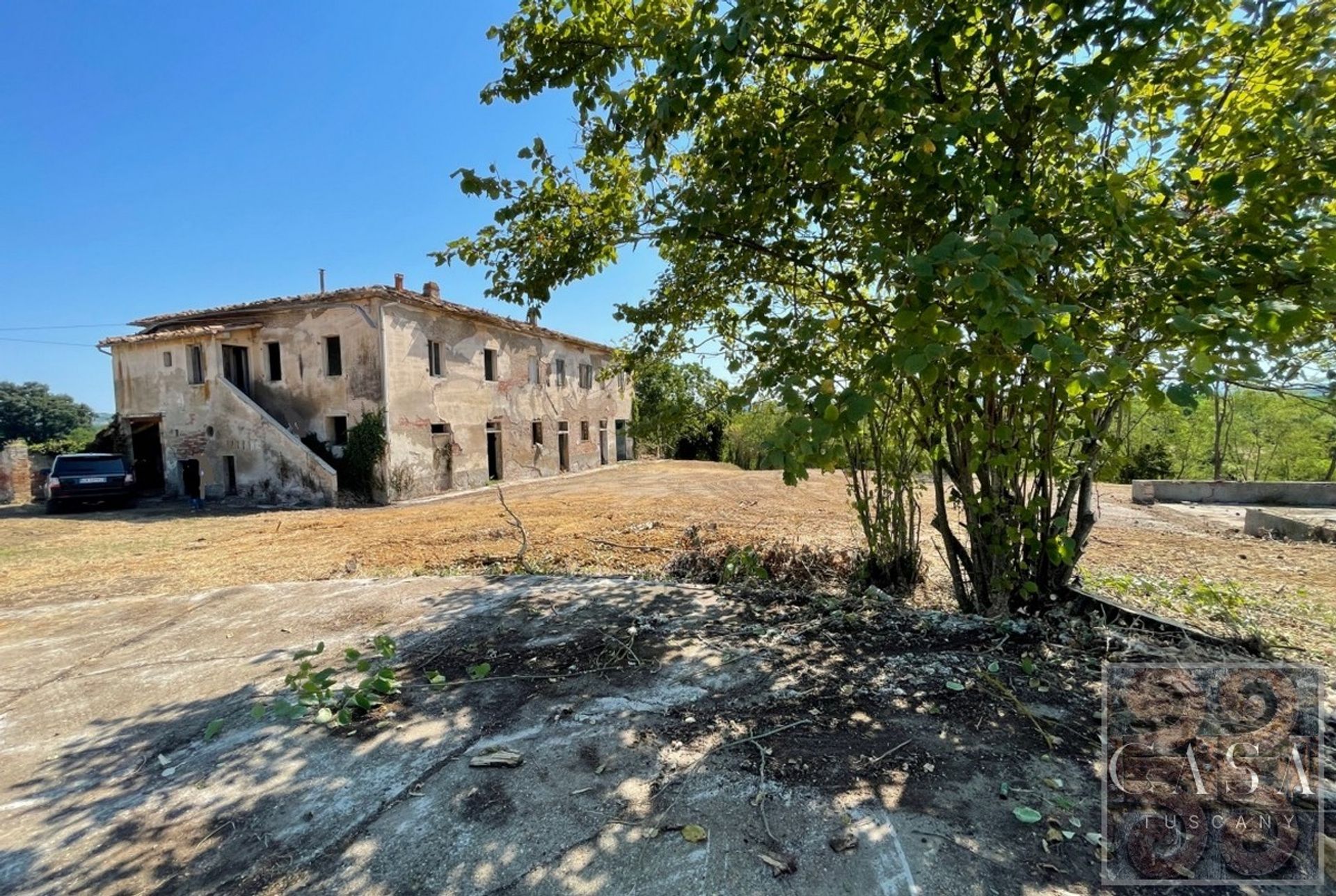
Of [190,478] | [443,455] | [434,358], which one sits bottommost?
[190,478]

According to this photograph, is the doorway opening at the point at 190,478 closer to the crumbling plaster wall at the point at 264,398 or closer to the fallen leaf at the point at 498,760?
the crumbling plaster wall at the point at 264,398

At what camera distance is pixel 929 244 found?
320 cm

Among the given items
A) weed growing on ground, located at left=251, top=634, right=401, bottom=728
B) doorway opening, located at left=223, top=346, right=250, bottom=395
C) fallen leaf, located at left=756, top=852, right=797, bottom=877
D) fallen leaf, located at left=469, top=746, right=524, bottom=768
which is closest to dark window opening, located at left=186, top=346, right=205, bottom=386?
doorway opening, located at left=223, top=346, right=250, bottom=395

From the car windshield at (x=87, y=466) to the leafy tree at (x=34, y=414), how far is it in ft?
137

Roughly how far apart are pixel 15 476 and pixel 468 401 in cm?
1331

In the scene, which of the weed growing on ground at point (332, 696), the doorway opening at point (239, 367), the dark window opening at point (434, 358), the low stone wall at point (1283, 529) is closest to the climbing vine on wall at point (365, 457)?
the dark window opening at point (434, 358)

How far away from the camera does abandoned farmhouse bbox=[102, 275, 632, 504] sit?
1689 cm

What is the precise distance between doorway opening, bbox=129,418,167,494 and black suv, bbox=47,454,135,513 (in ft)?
14.9

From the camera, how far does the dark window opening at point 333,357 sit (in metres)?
17.5

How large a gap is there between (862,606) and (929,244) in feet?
7.42

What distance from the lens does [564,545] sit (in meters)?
8.55

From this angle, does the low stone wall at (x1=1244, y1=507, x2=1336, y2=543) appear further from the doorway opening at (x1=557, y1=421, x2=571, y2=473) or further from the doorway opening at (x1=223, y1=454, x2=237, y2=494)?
the doorway opening at (x1=223, y1=454, x2=237, y2=494)

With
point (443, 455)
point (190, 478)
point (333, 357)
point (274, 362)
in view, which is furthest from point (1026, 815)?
point (190, 478)

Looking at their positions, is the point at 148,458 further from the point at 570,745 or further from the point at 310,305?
the point at 570,745
